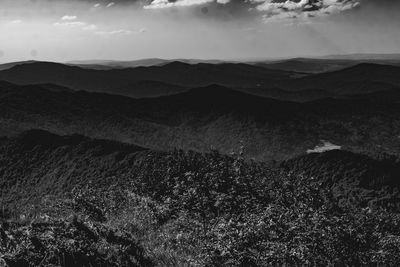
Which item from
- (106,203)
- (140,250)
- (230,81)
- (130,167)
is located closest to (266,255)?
(140,250)

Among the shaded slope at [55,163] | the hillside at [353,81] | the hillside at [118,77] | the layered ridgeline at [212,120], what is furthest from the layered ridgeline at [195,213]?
the hillside at [353,81]

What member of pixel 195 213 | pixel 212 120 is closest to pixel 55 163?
pixel 195 213

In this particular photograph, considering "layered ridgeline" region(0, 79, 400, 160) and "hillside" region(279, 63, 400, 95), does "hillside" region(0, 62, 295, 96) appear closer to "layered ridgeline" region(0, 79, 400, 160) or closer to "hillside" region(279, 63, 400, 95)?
"hillside" region(279, 63, 400, 95)

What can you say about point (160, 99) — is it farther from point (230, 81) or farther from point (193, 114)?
point (230, 81)

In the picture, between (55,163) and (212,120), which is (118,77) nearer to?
(212,120)

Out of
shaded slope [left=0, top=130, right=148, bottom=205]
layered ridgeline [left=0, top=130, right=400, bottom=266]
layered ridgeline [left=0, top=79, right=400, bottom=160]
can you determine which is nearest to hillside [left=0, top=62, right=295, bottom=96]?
layered ridgeline [left=0, top=79, right=400, bottom=160]

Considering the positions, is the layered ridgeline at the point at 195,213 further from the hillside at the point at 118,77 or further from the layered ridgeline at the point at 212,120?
the hillside at the point at 118,77
